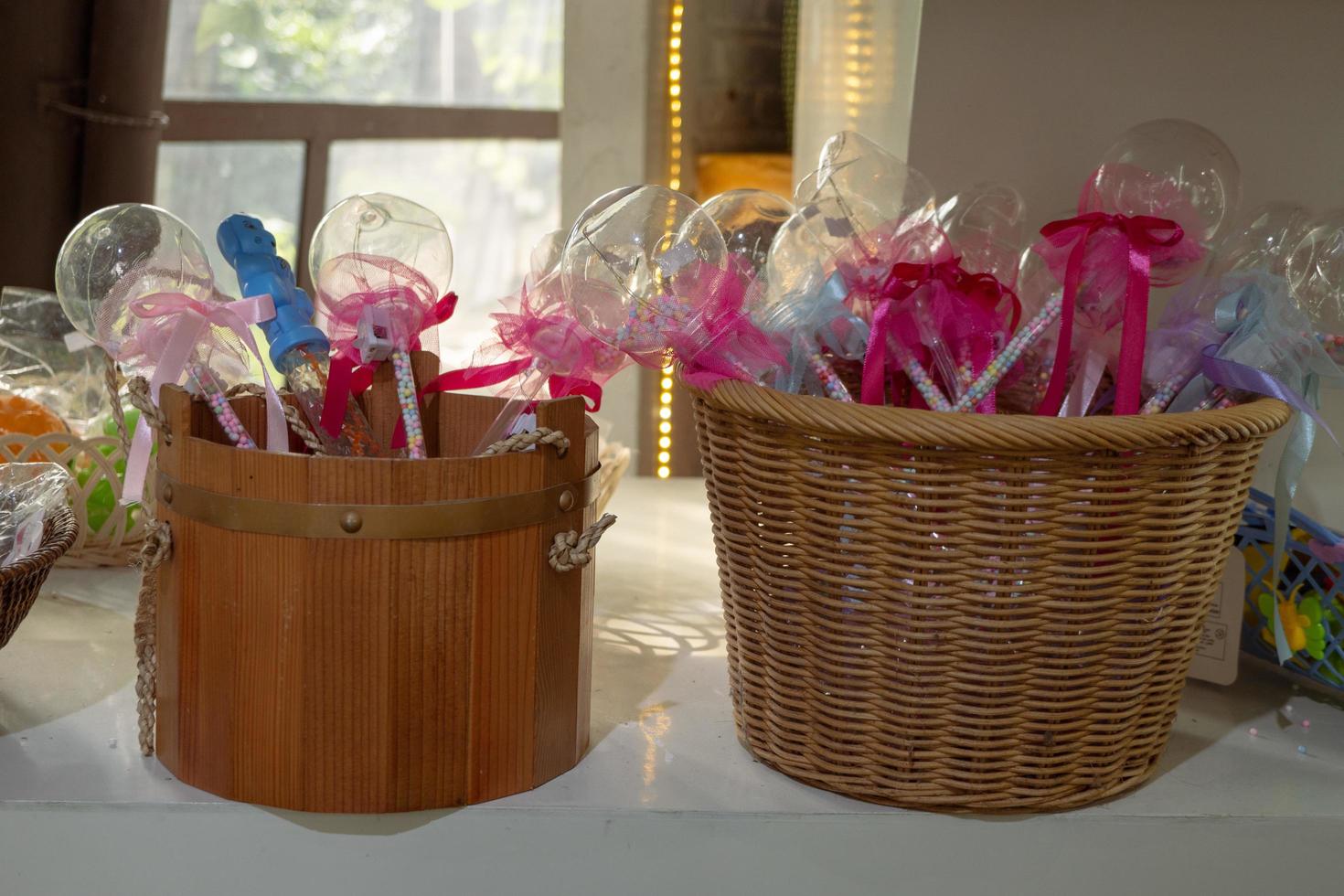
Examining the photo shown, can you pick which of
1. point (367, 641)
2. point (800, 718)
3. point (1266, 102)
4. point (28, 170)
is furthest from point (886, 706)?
point (28, 170)

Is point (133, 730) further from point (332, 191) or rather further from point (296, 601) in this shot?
point (332, 191)

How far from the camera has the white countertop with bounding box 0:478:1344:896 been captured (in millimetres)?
853

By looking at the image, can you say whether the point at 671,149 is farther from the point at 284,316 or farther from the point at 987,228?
the point at 284,316

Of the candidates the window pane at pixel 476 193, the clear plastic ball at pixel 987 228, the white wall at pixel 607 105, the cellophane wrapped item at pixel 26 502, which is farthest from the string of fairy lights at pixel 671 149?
the window pane at pixel 476 193

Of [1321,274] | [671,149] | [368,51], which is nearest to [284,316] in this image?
[1321,274]

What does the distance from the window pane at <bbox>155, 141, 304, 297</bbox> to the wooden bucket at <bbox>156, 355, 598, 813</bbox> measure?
292cm

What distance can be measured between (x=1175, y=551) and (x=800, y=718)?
276 mm

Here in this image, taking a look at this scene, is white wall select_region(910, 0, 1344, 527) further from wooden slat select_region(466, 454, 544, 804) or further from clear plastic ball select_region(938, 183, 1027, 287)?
wooden slat select_region(466, 454, 544, 804)

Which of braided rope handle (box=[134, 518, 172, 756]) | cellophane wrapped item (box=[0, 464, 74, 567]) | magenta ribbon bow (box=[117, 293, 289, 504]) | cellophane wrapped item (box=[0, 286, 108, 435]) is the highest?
magenta ribbon bow (box=[117, 293, 289, 504])

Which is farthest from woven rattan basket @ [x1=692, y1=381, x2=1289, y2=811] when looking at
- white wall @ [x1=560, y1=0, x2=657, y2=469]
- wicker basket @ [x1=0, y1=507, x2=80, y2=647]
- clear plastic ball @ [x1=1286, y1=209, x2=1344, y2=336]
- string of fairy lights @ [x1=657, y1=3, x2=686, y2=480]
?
white wall @ [x1=560, y1=0, x2=657, y2=469]

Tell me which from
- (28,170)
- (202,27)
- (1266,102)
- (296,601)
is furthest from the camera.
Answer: (202,27)

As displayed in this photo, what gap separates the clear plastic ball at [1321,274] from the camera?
3.16ft

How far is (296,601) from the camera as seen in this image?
0.81 m

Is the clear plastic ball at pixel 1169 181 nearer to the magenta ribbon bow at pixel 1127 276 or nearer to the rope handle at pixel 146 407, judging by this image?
the magenta ribbon bow at pixel 1127 276
